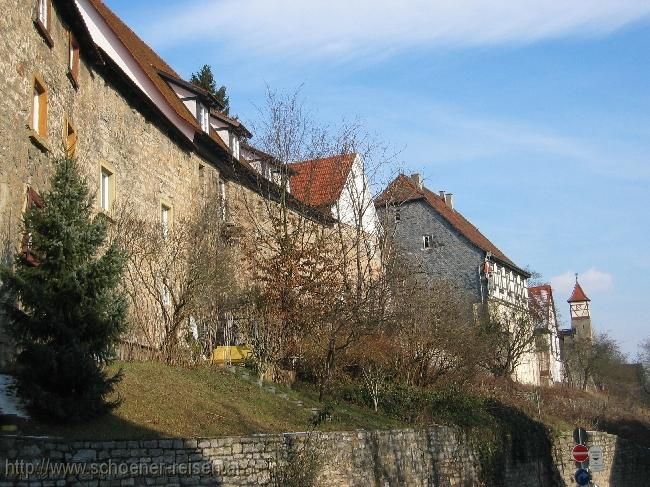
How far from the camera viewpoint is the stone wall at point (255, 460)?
11.3 m

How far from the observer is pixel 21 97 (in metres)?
14.8

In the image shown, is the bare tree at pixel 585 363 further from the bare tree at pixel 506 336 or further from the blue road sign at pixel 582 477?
the blue road sign at pixel 582 477

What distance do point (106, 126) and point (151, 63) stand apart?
27.2 feet

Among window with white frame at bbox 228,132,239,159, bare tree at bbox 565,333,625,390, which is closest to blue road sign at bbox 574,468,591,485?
window with white frame at bbox 228,132,239,159

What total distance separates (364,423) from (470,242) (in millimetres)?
33195

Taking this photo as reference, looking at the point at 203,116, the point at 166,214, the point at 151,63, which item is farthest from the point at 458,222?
the point at 166,214

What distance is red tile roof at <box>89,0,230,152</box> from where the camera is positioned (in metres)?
25.4

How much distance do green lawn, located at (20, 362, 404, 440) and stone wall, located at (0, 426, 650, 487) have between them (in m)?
0.48

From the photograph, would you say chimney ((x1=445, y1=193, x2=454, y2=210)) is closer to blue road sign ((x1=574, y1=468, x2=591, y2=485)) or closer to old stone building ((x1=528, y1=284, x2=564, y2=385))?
old stone building ((x1=528, y1=284, x2=564, y2=385))

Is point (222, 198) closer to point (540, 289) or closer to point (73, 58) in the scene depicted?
point (73, 58)

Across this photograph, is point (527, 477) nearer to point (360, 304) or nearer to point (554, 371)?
point (360, 304)

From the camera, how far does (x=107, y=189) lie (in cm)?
2050

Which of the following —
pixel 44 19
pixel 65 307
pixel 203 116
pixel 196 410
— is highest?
pixel 203 116

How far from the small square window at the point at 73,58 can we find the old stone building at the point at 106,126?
24 mm
